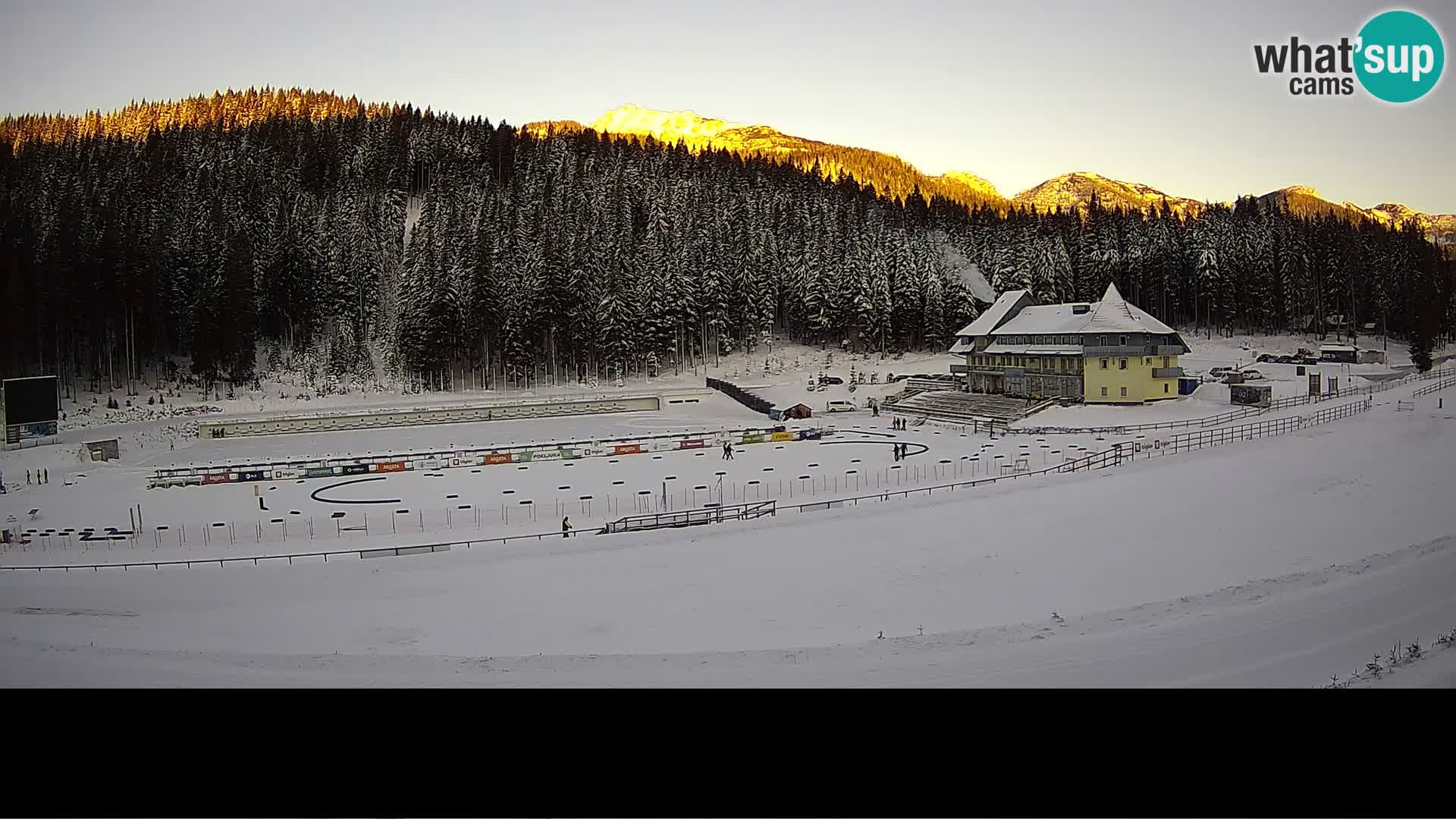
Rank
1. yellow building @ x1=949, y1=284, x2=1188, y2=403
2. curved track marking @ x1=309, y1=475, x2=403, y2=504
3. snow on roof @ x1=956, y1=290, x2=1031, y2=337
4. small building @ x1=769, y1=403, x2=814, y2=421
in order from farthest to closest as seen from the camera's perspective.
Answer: snow on roof @ x1=956, y1=290, x2=1031, y2=337, small building @ x1=769, y1=403, x2=814, y2=421, yellow building @ x1=949, y1=284, x2=1188, y2=403, curved track marking @ x1=309, y1=475, x2=403, y2=504

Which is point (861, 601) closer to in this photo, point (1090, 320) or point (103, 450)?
point (103, 450)

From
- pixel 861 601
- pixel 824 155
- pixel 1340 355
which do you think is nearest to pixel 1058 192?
pixel 824 155

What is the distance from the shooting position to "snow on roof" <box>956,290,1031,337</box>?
142 ft

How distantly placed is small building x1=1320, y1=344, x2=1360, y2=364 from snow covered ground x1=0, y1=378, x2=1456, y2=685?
95.2 ft

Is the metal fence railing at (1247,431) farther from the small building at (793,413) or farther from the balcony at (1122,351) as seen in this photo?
the small building at (793,413)

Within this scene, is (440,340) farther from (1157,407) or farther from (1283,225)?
(1283,225)

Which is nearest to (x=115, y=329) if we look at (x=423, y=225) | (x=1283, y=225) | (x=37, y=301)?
(x=37, y=301)

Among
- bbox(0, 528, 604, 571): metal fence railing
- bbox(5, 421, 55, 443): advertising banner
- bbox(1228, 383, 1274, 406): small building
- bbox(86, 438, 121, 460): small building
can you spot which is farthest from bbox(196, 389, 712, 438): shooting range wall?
bbox(1228, 383, 1274, 406): small building

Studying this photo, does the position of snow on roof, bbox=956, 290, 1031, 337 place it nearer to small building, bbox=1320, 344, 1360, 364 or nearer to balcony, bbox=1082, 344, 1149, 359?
balcony, bbox=1082, 344, 1149, 359

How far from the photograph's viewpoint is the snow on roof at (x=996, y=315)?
4334 centimetres

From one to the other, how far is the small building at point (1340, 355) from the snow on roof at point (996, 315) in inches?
586

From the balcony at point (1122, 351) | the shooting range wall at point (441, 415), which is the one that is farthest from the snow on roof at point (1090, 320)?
the shooting range wall at point (441, 415)

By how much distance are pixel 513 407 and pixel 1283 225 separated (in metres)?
48.2

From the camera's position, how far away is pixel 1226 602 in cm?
1105
